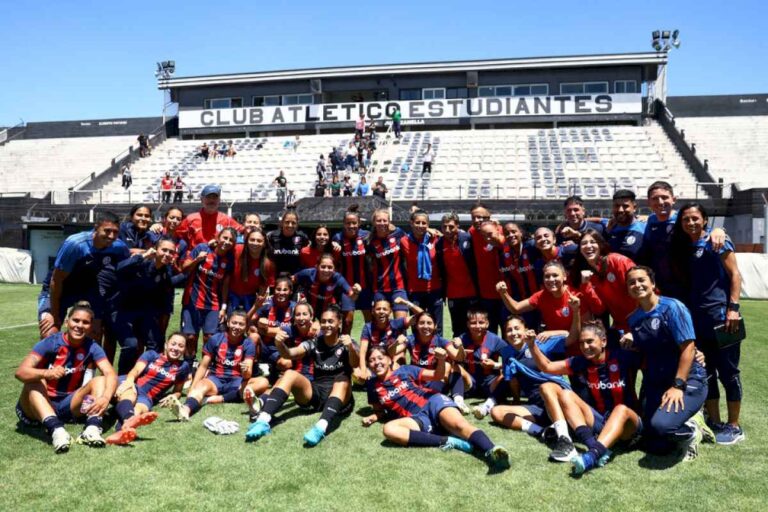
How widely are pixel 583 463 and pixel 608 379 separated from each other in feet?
3.52

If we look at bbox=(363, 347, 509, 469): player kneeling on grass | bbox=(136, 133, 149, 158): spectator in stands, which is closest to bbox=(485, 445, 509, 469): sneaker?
bbox=(363, 347, 509, 469): player kneeling on grass

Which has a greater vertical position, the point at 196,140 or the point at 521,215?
the point at 196,140

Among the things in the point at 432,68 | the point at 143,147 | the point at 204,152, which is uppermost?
the point at 432,68

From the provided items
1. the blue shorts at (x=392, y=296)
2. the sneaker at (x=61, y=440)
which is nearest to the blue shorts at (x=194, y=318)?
the blue shorts at (x=392, y=296)

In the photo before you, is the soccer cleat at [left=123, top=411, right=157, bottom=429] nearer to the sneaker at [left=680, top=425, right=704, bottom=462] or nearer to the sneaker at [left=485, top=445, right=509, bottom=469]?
the sneaker at [left=485, top=445, right=509, bottom=469]

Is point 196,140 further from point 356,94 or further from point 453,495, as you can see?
point 453,495

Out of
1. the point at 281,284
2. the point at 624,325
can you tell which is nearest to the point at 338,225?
the point at 281,284

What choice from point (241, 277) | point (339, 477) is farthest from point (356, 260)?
point (339, 477)

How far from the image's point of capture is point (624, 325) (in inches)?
230

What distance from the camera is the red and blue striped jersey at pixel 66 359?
531cm

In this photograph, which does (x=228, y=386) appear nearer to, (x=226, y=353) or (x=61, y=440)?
(x=226, y=353)

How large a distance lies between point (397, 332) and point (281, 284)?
1470 millimetres

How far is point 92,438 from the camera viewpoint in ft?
16.0

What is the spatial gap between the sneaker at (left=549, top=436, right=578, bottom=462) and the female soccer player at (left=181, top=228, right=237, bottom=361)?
4.12 metres
